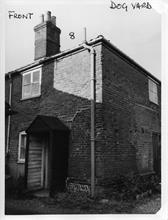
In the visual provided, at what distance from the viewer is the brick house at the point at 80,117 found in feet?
19.7

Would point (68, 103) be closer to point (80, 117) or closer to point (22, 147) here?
point (80, 117)

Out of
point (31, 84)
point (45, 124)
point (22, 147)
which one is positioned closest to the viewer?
point (45, 124)

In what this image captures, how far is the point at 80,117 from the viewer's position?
20.6 ft

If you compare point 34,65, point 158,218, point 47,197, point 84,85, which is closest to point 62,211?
point 47,197

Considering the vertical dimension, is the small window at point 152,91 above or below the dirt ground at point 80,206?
above

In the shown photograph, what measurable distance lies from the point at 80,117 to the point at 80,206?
208cm

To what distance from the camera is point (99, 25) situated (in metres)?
5.25

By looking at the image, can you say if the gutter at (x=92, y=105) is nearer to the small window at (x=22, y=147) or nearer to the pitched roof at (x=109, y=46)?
the pitched roof at (x=109, y=46)

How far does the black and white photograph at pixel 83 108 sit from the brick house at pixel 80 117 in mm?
24

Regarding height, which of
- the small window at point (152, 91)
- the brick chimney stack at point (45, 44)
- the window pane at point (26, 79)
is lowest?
the small window at point (152, 91)

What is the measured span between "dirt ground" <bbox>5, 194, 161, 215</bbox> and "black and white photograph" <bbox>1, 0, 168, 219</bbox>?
20 millimetres

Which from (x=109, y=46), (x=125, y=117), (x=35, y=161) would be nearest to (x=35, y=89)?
(x=35, y=161)

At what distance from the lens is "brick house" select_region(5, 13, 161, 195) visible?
6.02 m

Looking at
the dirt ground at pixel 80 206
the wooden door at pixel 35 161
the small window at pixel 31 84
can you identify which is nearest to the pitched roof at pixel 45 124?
the wooden door at pixel 35 161
